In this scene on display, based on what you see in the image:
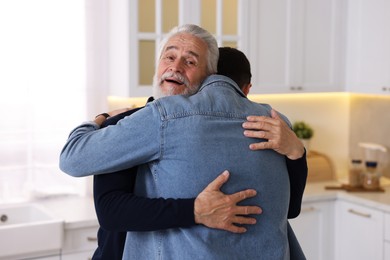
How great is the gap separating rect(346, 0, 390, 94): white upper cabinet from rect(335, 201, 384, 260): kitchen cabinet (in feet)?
2.47

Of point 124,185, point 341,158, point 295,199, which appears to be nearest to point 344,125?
point 341,158

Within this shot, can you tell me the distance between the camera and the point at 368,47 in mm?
4203

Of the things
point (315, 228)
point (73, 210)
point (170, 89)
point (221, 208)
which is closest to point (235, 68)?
point (170, 89)

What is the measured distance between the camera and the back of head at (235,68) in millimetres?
1876

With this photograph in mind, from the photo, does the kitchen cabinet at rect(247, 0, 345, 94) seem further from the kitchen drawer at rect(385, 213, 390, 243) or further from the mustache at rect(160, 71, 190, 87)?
the mustache at rect(160, 71, 190, 87)

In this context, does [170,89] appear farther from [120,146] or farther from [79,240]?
[79,240]

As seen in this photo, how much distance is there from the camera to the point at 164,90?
1.77 meters

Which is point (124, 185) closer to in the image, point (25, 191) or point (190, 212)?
point (190, 212)

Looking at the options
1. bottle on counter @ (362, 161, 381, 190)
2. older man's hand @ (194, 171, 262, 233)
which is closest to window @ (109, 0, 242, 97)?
bottle on counter @ (362, 161, 381, 190)

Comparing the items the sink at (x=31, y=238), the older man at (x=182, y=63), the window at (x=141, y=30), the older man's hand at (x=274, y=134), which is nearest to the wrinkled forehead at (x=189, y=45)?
the older man at (x=182, y=63)

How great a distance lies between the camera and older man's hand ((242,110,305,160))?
166 cm

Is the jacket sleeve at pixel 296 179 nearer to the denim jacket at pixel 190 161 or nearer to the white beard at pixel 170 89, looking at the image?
the denim jacket at pixel 190 161

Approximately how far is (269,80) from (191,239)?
8.42ft

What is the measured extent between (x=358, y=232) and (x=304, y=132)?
798mm
